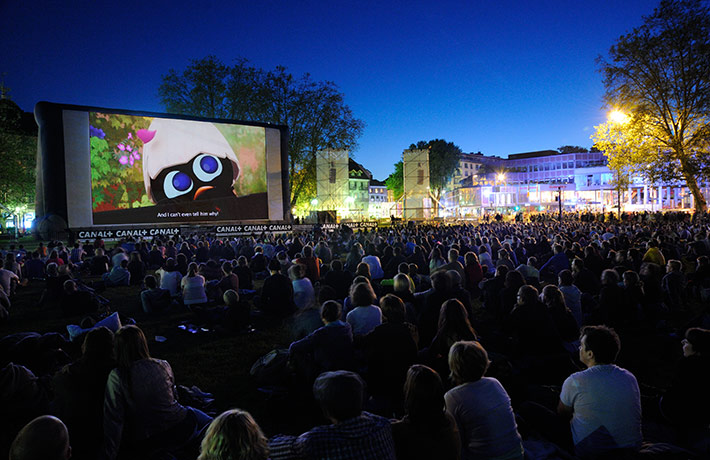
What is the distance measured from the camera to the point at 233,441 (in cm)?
175

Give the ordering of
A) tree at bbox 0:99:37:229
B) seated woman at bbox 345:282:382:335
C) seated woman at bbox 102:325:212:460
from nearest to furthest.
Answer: seated woman at bbox 102:325:212:460 < seated woman at bbox 345:282:382:335 < tree at bbox 0:99:37:229

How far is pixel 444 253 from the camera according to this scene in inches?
499

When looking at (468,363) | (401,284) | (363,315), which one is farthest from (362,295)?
(468,363)

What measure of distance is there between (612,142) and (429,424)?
74.5 ft

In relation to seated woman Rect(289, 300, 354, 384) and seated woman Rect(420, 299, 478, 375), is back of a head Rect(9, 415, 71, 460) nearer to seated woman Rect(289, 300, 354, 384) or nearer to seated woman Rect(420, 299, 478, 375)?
seated woman Rect(289, 300, 354, 384)

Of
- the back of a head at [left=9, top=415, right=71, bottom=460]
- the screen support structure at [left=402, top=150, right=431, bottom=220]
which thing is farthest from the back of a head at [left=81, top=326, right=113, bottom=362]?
the screen support structure at [left=402, top=150, right=431, bottom=220]

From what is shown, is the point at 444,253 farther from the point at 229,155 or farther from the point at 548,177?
the point at 548,177

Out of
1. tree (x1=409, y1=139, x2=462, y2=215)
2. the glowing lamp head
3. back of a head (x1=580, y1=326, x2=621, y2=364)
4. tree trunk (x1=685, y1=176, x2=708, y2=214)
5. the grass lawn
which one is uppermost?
tree (x1=409, y1=139, x2=462, y2=215)

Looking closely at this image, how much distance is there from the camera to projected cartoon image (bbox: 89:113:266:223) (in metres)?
21.9

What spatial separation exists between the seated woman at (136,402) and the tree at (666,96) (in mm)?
23153

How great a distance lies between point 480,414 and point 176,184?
80.2 ft

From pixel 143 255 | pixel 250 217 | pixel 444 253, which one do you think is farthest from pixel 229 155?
pixel 444 253

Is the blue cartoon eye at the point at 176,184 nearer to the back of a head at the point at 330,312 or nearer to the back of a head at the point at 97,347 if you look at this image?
the back of a head at the point at 330,312

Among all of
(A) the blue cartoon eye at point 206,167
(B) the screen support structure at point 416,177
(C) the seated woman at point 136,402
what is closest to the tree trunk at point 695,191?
(C) the seated woman at point 136,402
